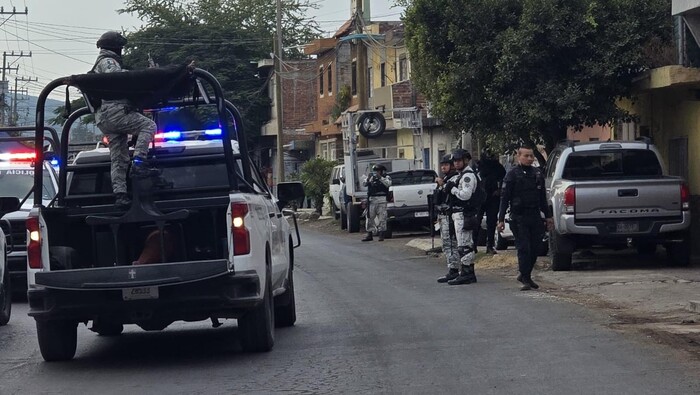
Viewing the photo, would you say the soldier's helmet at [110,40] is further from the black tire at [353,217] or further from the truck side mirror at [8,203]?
the black tire at [353,217]


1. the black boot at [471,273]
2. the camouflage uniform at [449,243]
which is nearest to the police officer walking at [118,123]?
the camouflage uniform at [449,243]

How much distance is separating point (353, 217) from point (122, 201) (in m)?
25.5

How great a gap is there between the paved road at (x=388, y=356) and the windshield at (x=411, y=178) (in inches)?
624

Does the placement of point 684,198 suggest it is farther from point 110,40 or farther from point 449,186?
point 110,40

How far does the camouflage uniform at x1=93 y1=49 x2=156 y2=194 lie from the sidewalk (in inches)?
197

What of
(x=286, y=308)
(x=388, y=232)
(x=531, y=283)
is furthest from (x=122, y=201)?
(x=388, y=232)

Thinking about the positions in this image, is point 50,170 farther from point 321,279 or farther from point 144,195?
point 144,195

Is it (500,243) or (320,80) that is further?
(320,80)

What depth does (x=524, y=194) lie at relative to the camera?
1583 centimetres

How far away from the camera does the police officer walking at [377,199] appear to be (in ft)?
96.8

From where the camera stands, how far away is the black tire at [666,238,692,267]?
18500 mm

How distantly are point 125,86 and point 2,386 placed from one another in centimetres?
275

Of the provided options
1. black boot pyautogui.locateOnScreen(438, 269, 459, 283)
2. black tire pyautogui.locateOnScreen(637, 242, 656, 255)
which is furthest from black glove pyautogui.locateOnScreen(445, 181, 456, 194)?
black tire pyautogui.locateOnScreen(637, 242, 656, 255)

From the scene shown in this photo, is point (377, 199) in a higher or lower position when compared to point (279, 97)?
lower
